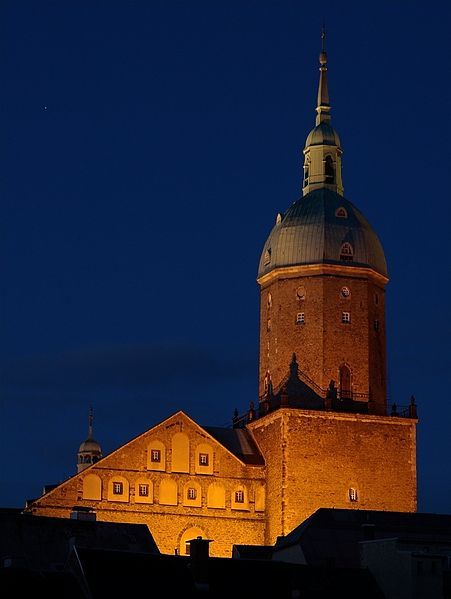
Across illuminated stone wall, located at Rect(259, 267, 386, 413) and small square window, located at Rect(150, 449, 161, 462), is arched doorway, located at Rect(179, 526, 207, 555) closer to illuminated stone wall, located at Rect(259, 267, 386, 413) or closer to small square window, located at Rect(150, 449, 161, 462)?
small square window, located at Rect(150, 449, 161, 462)

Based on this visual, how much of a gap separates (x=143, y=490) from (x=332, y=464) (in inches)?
380

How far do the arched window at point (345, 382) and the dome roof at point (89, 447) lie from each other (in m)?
36.5

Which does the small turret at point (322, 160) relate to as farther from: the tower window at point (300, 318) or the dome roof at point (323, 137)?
the tower window at point (300, 318)

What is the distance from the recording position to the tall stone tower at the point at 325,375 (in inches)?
3866

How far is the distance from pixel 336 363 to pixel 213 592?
119 feet

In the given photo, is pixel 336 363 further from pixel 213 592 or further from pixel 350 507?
pixel 213 592

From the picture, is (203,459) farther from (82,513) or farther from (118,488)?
(82,513)

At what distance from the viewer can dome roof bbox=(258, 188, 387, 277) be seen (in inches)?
4043

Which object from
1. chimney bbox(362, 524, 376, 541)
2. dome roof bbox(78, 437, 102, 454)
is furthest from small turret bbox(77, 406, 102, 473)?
chimney bbox(362, 524, 376, 541)

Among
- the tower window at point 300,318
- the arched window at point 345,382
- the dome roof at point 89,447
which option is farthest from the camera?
the dome roof at point 89,447

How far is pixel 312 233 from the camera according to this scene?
103 metres

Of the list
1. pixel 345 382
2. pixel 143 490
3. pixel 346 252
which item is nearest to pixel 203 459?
pixel 143 490

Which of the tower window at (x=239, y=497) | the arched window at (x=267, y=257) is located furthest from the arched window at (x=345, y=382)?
the arched window at (x=267, y=257)

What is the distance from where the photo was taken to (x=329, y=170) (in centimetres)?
10806
